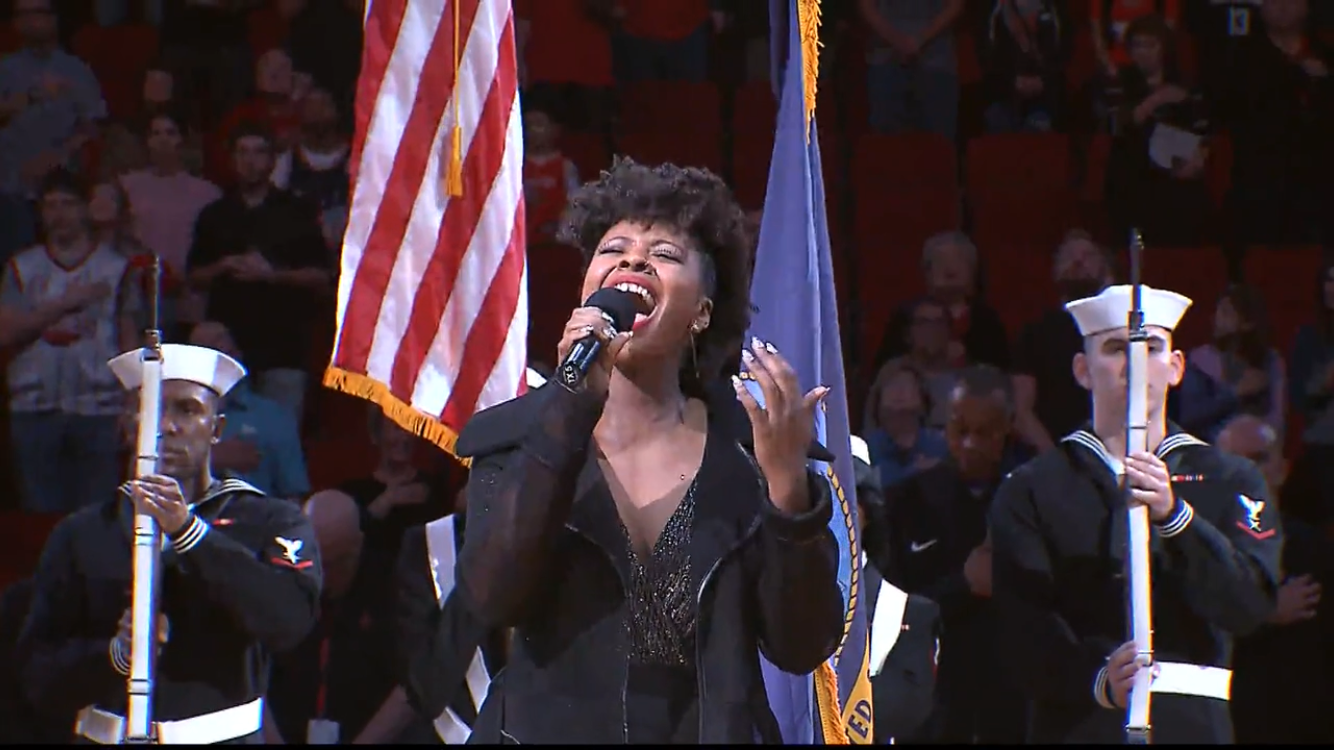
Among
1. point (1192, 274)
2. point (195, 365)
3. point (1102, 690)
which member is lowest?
point (1102, 690)

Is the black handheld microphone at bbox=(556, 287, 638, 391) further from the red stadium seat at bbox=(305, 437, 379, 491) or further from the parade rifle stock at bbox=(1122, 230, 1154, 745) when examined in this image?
the red stadium seat at bbox=(305, 437, 379, 491)

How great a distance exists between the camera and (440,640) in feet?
18.2

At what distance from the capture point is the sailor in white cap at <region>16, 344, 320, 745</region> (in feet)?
16.2

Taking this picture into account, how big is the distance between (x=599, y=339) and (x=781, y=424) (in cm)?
27

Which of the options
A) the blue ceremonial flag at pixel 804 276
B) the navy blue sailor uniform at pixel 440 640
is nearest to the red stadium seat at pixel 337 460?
the navy blue sailor uniform at pixel 440 640

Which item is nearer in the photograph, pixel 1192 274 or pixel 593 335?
pixel 593 335

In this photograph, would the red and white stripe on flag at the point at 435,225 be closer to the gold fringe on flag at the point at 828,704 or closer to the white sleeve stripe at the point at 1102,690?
the gold fringe on flag at the point at 828,704

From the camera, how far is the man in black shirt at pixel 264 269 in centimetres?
696

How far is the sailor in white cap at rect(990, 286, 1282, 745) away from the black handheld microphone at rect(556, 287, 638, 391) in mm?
2375

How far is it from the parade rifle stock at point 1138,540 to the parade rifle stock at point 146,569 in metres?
2.07

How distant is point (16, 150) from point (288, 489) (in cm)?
209

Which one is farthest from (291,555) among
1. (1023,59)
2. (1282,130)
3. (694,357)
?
(1282,130)

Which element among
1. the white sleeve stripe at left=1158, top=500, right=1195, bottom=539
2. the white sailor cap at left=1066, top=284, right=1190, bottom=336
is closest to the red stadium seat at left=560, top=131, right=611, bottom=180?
the white sailor cap at left=1066, top=284, right=1190, bottom=336

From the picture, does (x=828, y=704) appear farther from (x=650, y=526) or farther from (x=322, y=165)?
(x=322, y=165)
